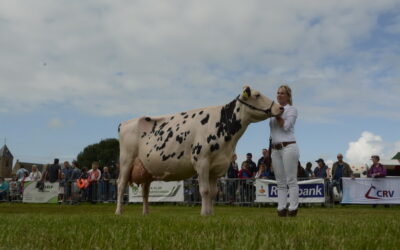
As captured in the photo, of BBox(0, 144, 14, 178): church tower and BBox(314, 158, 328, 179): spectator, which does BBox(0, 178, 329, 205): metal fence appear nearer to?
BBox(314, 158, 328, 179): spectator

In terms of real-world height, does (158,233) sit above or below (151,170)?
below

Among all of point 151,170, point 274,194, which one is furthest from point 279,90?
point 274,194

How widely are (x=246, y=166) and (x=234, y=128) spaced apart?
10.5 m

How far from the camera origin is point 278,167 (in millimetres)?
7750

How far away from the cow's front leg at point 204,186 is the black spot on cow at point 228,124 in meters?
0.67

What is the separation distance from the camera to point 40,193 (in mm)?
23547

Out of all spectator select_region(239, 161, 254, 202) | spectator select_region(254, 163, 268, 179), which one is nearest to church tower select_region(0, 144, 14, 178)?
spectator select_region(239, 161, 254, 202)

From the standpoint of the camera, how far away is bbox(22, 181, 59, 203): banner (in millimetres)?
23047

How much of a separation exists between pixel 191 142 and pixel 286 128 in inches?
87.6

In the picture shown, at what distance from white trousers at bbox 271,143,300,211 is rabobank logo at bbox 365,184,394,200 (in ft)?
34.7

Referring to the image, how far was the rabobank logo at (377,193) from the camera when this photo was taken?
16.8 m

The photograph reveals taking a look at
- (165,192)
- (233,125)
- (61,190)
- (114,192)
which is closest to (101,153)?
(61,190)

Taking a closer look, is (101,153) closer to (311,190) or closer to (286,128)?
(311,190)

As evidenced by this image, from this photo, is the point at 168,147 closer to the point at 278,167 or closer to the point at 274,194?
the point at 278,167
